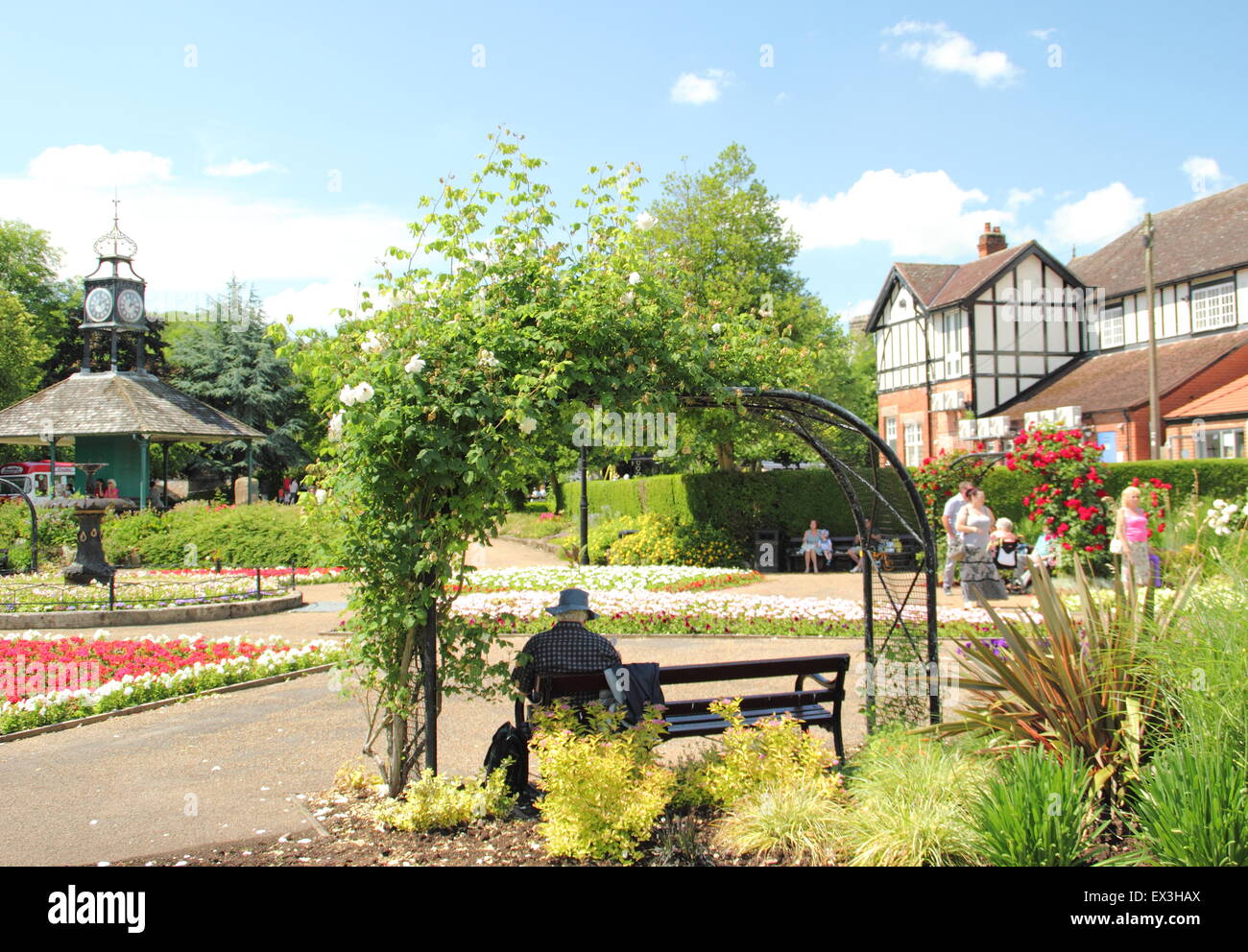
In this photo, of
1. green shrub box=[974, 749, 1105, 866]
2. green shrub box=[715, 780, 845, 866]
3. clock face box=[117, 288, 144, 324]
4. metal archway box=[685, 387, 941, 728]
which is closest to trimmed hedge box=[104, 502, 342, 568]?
clock face box=[117, 288, 144, 324]

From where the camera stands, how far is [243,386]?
4166 cm

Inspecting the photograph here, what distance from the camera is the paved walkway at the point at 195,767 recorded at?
212 inches

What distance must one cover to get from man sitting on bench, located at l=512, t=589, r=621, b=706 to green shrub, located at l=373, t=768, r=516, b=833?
28.4 inches

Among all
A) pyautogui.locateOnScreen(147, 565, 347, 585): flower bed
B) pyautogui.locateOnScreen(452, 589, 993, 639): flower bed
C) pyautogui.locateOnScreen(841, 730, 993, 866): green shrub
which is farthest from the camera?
pyautogui.locateOnScreen(147, 565, 347, 585): flower bed

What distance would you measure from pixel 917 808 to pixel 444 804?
2403mm

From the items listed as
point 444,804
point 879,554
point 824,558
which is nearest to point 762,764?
point 444,804

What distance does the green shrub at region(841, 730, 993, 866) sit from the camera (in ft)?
13.5

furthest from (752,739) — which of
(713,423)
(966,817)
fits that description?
(713,423)

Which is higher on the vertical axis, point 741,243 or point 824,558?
point 741,243

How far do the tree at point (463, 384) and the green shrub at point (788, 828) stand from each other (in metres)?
1.73

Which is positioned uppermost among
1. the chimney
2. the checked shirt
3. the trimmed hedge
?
the chimney

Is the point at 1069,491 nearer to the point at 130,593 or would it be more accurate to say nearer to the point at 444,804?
A: the point at 444,804

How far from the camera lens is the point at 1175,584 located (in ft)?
17.0

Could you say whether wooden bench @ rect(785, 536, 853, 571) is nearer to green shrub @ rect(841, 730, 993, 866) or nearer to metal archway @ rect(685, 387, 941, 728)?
metal archway @ rect(685, 387, 941, 728)
